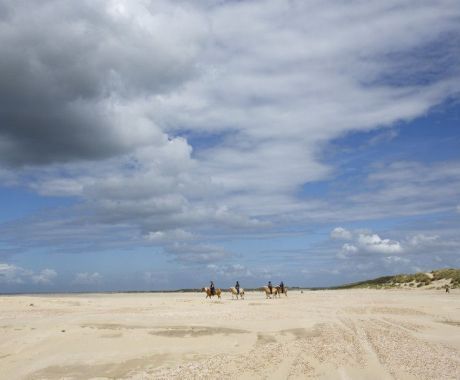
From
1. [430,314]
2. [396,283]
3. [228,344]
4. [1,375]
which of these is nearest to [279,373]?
[228,344]

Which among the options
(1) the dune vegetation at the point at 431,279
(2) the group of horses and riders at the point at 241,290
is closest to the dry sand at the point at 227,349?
(2) the group of horses and riders at the point at 241,290

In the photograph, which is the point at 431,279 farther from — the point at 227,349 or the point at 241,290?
the point at 227,349

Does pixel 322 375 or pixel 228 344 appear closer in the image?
pixel 322 375

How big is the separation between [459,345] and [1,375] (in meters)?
15.2

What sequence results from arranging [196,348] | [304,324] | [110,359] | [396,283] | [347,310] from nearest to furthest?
1. [110,359]
2. [196,348]
3. [304,324]
4. [347,310]
5. [396,283]

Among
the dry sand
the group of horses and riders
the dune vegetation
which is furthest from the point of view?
the dune vegetation

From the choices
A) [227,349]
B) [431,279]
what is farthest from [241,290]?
[227,349]

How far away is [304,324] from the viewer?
2102 centimetres

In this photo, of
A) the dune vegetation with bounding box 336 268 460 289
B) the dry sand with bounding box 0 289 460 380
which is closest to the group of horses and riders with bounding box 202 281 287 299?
the dune vegetation with bounding box 336 268 460 289

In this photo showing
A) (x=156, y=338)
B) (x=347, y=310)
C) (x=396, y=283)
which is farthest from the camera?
(x=396, y=283)

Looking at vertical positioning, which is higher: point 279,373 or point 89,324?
point 89,324

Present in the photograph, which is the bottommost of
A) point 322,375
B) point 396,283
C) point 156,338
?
point 322,375

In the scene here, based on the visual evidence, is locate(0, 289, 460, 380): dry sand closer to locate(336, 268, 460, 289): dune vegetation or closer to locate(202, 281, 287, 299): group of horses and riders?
locate(202, 281, 287, 299): group of horses and riders

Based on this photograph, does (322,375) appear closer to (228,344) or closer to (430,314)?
(228,344)
